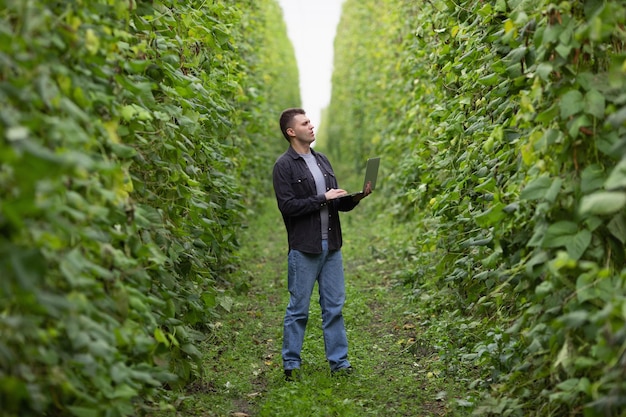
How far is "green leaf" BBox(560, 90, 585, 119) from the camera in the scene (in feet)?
10.8

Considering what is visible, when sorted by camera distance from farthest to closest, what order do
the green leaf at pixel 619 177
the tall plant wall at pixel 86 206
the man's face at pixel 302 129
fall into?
the man's face at pixel 302 129 < the green leaf at pixel 619 177 < the tall plant wall at pixel 86 206

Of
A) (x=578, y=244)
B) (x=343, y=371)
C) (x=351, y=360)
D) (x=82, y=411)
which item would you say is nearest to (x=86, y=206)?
(x=82, y=411)

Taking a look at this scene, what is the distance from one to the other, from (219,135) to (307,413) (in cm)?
259

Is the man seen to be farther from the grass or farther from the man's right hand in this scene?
the grass

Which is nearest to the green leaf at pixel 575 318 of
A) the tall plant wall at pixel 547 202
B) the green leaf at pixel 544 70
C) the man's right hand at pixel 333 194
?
the tall plant wall at pixel 547 202

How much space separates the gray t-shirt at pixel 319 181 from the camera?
554 centimetres

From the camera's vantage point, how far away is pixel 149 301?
11.8ft

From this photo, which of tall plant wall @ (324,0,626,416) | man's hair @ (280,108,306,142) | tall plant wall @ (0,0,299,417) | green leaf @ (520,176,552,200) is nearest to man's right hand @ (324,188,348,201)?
man's hair @ (280,108,306,142)

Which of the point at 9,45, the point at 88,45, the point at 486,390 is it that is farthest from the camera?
the point at 486,390

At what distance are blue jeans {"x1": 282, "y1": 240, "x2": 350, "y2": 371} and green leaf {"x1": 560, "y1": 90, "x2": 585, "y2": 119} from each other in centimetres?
252

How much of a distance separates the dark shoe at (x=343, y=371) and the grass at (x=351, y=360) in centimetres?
5

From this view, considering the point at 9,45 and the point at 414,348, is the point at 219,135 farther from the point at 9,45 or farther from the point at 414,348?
the point at 9,45

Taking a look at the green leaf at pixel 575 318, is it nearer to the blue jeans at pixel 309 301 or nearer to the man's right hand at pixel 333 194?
the man's right hand at pixel 333 194

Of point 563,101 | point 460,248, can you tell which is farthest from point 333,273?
point 563,101
